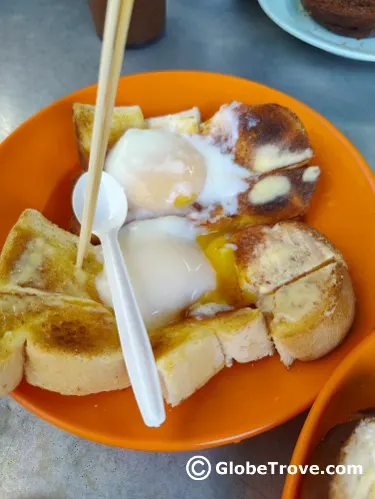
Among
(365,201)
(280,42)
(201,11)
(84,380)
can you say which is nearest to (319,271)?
(365,201)

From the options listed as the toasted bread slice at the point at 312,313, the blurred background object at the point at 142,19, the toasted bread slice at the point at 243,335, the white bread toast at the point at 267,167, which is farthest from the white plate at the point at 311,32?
the toasted bread slice at the point at 243,335

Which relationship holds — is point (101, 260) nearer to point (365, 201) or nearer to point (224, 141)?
point (224, 141)

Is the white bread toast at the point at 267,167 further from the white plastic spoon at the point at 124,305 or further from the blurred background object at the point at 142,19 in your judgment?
the blurred background object at the point at 142,19

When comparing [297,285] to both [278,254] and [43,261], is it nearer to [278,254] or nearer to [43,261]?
[278,254]

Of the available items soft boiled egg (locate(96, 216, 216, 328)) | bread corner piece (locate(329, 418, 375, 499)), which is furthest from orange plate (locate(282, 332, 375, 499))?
soft boiled egg (locate(96, 216, 216, 328))

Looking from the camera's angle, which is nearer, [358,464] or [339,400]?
[358,464]

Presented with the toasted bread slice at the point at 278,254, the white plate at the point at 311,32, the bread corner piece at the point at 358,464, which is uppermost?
the white plate at the point at 311,32

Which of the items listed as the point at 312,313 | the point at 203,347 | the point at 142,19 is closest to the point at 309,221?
the point at 312,313
